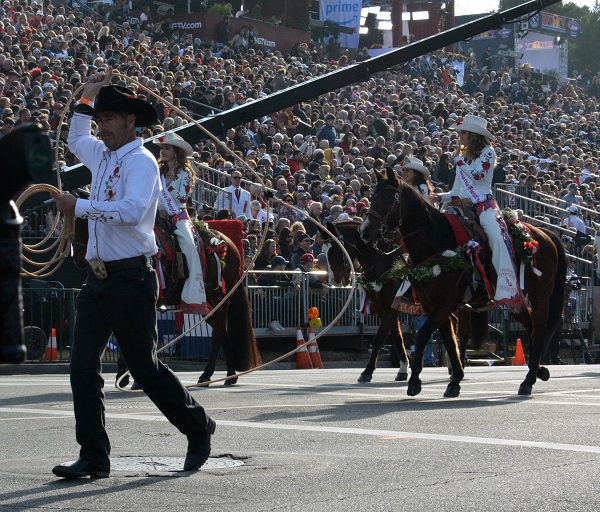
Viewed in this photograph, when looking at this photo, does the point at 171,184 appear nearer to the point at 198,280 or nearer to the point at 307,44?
the point at 198,280

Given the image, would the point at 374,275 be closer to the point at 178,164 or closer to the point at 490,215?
the point at 490,215

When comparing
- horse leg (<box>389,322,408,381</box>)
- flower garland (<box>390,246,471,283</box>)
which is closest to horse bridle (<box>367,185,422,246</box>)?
flower garland (<box>390,246,471,283</box>)

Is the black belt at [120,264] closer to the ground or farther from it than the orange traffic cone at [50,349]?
farther from it

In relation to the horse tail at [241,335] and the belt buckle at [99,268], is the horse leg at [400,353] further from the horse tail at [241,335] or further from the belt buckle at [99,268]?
the belt buckle at [99,268]

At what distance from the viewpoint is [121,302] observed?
264 inches

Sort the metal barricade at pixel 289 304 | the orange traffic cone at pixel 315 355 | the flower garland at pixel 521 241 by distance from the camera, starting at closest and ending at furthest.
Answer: the flower garland at pixel 521 241, the orange traffic cone at pixel 315 355, the metal barricade at pixel 289 304

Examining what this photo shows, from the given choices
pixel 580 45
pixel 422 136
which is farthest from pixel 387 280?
pixel 580 45

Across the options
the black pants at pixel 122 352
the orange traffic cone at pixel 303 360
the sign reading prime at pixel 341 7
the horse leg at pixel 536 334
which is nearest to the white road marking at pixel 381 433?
the black pants at pixel 122 352

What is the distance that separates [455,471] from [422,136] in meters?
26.5

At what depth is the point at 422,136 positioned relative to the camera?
108 ft

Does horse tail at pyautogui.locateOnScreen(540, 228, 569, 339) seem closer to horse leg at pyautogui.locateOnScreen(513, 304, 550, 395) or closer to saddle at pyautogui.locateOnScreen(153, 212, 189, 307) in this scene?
horse leg at pyautogui.locateOnScreen(513, 304, 550, 395)

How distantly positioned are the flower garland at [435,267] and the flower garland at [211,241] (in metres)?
2.50

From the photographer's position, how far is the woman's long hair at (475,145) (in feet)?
41.5

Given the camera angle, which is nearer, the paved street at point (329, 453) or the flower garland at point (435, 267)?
the paved street at point (329, 453)
